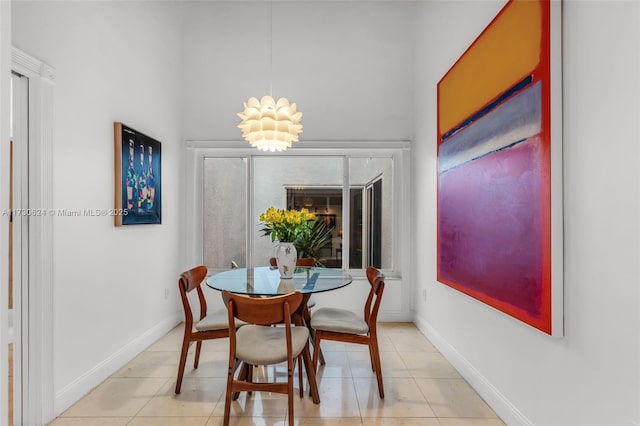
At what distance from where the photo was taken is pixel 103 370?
8.43 feet

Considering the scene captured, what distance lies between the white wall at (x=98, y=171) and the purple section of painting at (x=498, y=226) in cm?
262

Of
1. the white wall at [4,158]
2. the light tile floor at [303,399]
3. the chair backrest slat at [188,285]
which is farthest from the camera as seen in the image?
the chair backrest slat at [188,285]

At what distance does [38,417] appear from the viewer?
79.5 inches

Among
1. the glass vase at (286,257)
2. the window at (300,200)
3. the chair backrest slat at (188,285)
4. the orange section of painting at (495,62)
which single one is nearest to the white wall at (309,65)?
the window at (300,200)

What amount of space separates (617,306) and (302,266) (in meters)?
2.45

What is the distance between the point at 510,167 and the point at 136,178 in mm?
A: 2817

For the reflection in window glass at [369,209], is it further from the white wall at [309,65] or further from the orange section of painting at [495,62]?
the orange section of painting at [495,62]

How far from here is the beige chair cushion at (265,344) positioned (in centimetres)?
196

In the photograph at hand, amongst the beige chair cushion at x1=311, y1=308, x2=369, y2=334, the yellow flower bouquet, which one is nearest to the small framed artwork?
the yellow flower bouquet

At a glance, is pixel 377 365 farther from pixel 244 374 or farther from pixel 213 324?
pixel 213 324

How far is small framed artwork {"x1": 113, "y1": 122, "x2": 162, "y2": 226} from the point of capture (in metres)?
2.75

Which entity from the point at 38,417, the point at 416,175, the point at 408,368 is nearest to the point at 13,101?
the point at 38,417

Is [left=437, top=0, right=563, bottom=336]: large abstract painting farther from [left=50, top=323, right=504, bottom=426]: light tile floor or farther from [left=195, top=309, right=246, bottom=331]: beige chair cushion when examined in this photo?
[left=195, top=309, right=246, bottom=331]: beige chair cushion

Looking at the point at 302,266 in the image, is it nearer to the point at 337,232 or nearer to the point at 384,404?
the point at 337,232
